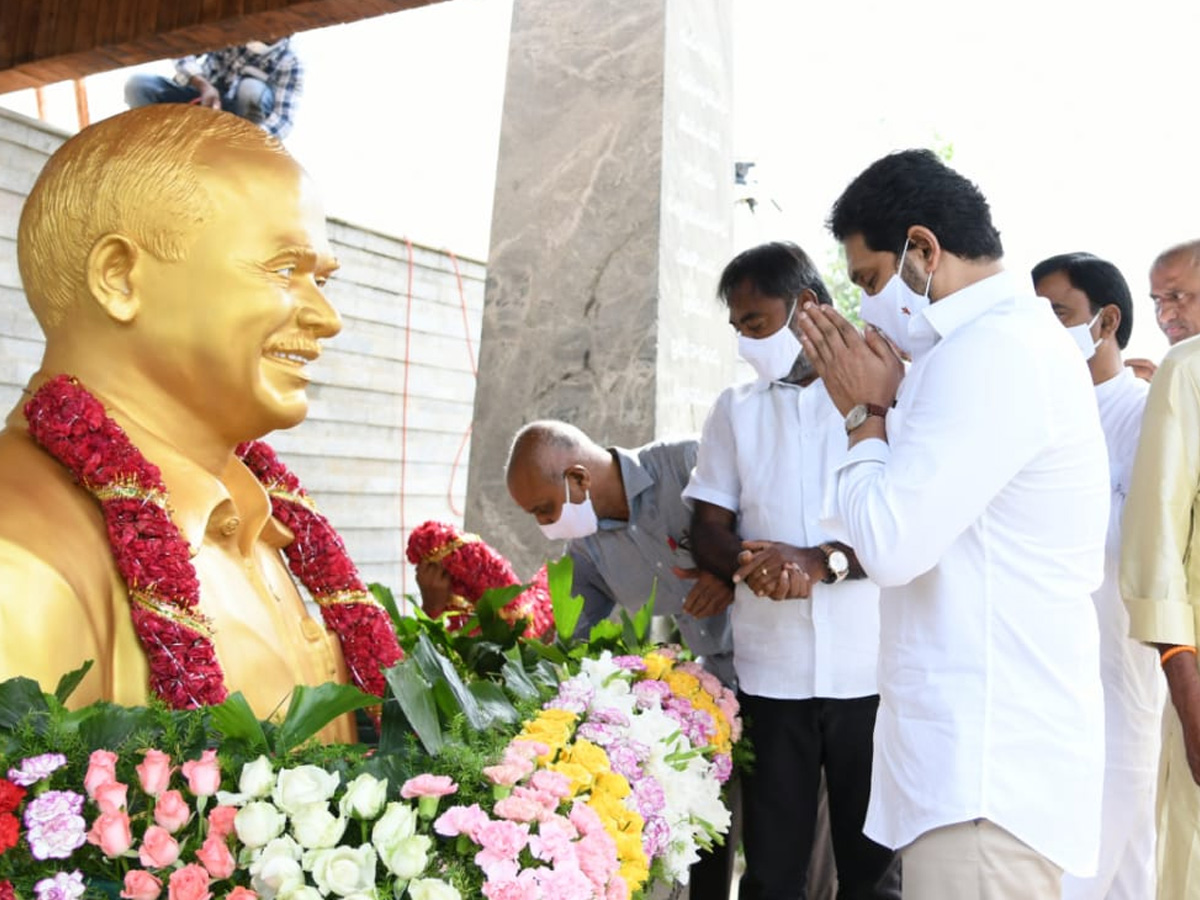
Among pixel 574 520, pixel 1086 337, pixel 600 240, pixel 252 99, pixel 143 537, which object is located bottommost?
pixel 143 537

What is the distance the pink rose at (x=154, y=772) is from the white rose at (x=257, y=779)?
0.10 metres

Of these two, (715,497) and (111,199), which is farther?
(715,497)

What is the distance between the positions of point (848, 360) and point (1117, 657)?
1576mm

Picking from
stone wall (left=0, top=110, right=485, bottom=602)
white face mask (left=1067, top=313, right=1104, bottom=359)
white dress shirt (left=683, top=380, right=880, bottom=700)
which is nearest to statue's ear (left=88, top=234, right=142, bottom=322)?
white dress shirt (left=683, top=380, right=880, bottom=700)

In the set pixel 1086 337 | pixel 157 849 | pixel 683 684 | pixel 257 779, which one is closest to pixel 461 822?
pixel 257 779

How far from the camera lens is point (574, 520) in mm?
3635

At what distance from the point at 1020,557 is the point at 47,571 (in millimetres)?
1532

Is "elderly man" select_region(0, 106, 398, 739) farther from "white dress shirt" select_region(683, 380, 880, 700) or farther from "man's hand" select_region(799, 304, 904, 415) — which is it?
"white dress shirt" select_region(683, 380, 880, 700)

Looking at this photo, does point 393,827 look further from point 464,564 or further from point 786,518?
point 786,518

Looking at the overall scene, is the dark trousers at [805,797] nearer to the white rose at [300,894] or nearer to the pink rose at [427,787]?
the pink rose at [427,787]

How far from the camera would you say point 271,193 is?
203cm

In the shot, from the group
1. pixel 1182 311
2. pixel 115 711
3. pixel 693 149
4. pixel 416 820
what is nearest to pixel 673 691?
pixel 416 820

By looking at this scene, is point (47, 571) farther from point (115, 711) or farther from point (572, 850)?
point (572, 850)

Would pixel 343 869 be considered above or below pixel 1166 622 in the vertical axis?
below
